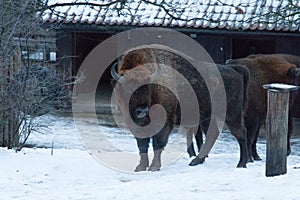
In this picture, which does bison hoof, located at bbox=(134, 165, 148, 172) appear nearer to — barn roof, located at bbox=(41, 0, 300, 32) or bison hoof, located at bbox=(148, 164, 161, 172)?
bison hoof, located at bbox=(148, 164, 161, 172)

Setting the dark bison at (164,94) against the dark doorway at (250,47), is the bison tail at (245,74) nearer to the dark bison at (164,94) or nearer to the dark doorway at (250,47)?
the dark bison at (164,94)

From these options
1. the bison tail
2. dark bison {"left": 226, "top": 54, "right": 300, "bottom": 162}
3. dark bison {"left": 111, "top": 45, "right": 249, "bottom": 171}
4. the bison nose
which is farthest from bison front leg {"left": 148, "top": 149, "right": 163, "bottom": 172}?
dark bison {"left": 226, "top": 54, "right": 300, "bottom": 162}

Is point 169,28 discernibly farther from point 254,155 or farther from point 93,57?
point 254,155

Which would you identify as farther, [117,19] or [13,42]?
[117,19]

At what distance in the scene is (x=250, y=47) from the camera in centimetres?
1745

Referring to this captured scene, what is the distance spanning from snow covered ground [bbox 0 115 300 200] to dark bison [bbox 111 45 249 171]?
35 cm

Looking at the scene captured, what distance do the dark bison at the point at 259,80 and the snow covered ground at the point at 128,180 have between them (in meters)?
0.45

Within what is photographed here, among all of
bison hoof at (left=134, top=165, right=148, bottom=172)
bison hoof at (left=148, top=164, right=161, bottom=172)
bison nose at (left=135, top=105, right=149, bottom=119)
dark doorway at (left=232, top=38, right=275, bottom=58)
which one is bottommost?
bison hoof at (left=134, top=165, right=148, bottom=172)

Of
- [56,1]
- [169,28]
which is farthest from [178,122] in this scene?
[56,1]

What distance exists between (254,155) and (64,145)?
3767 millimetres

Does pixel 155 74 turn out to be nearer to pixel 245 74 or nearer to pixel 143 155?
pixel 143 155

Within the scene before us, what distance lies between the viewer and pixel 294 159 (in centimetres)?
955

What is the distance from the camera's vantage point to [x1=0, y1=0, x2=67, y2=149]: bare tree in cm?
860

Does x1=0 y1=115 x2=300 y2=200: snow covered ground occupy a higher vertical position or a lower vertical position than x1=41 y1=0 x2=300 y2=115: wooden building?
lower
